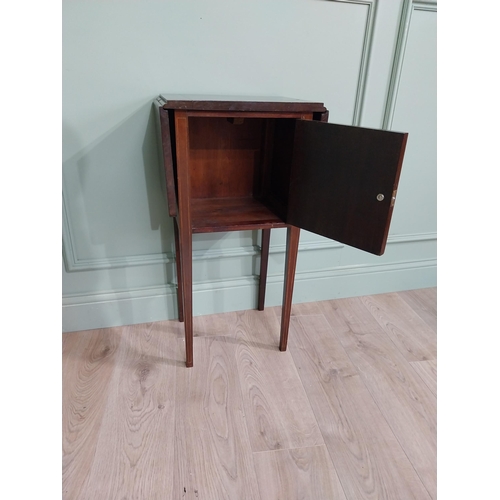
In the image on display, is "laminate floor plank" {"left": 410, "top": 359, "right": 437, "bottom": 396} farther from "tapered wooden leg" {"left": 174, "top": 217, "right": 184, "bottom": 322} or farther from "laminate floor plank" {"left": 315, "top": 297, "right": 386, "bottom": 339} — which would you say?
"tapered wooden leg" {"left": 174, "top": 217, "right": 184, "bottom": 322}

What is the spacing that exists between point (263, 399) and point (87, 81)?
1169 mm

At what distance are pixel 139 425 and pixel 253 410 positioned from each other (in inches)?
13.7

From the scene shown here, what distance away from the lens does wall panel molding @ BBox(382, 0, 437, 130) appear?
1346 millimetres

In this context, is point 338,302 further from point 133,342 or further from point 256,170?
point 133,342

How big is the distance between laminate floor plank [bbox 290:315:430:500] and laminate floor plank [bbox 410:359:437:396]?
233mm

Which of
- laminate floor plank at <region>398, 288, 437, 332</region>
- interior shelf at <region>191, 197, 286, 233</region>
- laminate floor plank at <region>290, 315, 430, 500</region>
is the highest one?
interior shelf at <region>191, 197, 286, 233</region>

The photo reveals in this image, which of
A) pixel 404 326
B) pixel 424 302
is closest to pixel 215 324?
pixel 404 326

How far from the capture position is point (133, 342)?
1.47m

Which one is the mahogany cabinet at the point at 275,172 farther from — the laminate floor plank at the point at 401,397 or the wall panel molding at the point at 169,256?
the laminate floor plank at the point at 401,397

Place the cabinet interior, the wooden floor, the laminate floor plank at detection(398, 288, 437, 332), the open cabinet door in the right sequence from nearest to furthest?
the open cabinet door
the wooden floor
the cabinet interior
the laminate floor plank at detection(398, 288, 437, 332)

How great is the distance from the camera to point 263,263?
1563mm

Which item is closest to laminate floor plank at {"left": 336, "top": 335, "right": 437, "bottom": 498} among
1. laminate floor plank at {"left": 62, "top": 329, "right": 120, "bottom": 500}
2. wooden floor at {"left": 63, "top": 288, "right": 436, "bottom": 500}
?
wooden floor at {"left": 63, "top": 288, "right": 436, "bottom": 500}

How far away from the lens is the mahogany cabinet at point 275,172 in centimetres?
93
